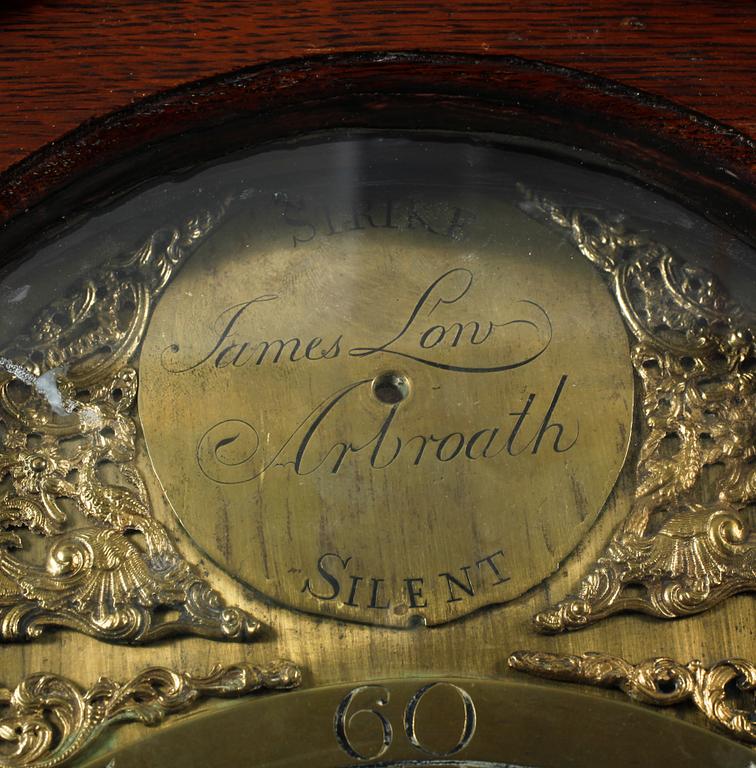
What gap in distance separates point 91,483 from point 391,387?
11.5 inches

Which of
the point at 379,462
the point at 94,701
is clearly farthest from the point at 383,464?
the point at 94,701

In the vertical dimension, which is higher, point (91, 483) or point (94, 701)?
point (91, 483)

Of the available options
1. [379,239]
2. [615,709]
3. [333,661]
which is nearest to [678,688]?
[615,709]

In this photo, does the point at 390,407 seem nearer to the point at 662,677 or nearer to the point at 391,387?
the point at 391,387

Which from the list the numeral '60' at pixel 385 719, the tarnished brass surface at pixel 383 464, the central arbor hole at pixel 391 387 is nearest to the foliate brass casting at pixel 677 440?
the tarnished brass surface at pixel 383 464

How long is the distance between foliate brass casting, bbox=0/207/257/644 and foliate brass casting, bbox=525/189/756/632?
13.6 inches

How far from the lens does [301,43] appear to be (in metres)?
1.12

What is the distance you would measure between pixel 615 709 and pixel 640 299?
39cm

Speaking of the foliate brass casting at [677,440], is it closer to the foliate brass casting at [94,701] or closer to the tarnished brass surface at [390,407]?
the tarnished brass surface at [390,407]

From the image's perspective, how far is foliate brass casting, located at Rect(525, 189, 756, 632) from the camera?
111 cm

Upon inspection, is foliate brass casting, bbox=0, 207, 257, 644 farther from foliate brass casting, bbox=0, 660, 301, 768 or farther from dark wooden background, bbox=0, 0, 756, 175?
dark wooden background, bbox=0, 0, 756, 175

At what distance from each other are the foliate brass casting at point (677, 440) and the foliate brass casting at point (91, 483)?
0.34 metres

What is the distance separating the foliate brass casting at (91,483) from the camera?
3.58 ft

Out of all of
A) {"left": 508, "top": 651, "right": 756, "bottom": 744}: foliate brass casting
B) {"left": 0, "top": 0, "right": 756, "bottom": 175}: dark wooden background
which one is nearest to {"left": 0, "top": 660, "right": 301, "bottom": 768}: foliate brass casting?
{"left": 508, "top": 651, "right": 756, "bottom": 744}: foliate brass casting
